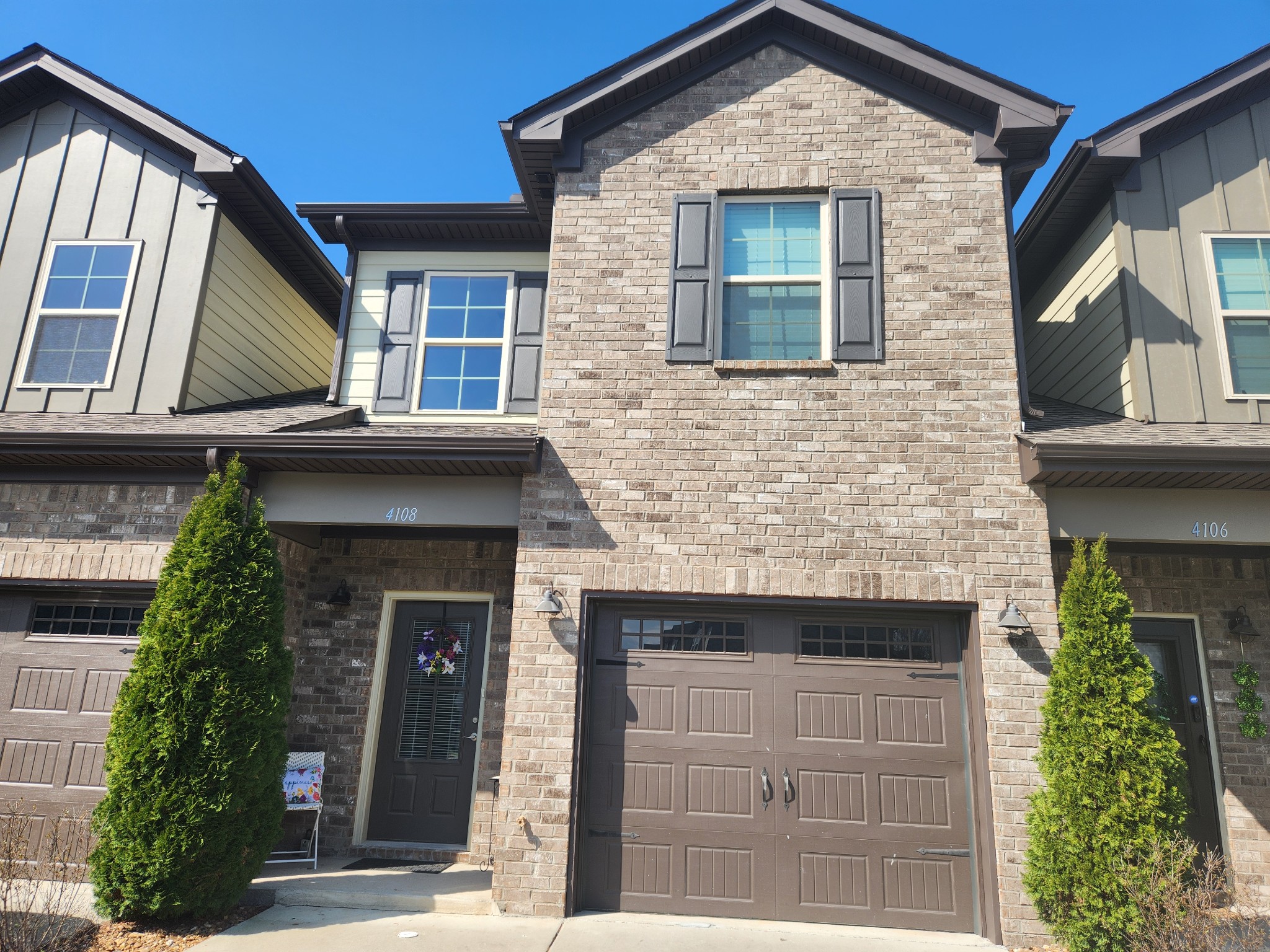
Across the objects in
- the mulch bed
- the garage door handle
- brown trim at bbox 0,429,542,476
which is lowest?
the mulch bed

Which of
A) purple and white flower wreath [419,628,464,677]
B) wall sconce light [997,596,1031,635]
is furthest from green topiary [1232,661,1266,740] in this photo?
purple and white flower wreath [419,628,464,677]

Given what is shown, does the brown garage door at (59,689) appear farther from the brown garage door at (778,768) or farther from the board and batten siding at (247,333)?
the brown garage door at (778,768)

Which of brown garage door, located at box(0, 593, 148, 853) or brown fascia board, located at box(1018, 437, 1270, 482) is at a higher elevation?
brown fascia board, located at box(1018, 437, 1270, 482)

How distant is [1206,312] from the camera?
7.68 meters

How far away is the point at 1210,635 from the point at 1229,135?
4827mm

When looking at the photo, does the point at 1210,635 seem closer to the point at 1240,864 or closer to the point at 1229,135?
the point at 1240,864

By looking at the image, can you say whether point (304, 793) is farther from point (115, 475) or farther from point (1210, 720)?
point (1210, 720)

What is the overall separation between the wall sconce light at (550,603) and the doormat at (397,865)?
8.78 ft

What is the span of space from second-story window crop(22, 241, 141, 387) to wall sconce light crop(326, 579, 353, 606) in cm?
298

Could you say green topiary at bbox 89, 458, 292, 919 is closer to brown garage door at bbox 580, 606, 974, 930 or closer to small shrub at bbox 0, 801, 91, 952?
small shrub at bbox 0, 801, 91, 952

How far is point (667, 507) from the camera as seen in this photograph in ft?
22.0

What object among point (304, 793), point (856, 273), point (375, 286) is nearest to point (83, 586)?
point (304, 793)

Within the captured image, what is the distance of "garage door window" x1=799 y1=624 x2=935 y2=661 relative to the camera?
662 centimetres

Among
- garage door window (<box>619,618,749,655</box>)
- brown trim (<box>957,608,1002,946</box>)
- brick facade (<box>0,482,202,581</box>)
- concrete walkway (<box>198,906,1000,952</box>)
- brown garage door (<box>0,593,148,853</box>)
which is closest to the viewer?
concrete walkway (<box>198,906,1000,952</box>)
